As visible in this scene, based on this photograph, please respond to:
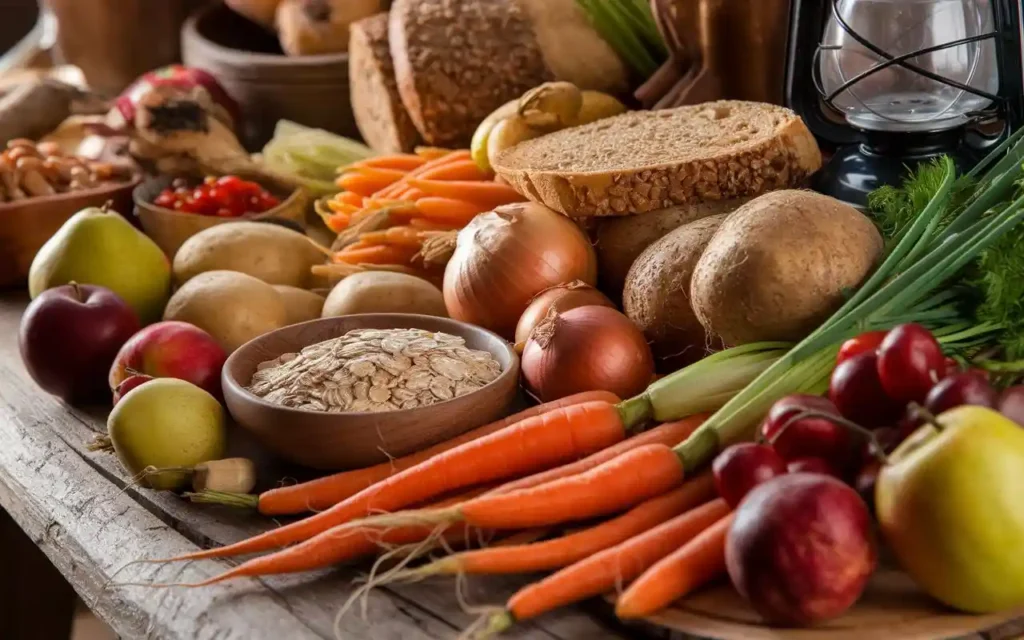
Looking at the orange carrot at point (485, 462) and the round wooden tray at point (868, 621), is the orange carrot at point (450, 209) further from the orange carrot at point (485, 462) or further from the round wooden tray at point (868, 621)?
the round wooden tray at point (868, 621)

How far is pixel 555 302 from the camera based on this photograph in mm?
1343

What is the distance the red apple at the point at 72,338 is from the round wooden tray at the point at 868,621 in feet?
2.79

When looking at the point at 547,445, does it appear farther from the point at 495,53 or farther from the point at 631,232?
the point at 495,53

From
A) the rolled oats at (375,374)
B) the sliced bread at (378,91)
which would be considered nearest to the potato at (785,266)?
the rolled oats at (375,374)

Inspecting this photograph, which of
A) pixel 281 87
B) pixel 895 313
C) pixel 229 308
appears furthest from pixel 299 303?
pixel 281 87

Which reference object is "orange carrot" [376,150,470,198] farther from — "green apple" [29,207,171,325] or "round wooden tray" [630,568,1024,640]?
"round wooden tray" [630,568,1024,640]

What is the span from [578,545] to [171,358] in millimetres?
609

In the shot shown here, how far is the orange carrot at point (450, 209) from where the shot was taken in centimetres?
172

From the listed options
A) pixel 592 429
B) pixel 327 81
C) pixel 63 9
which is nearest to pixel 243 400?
pixel 592 429

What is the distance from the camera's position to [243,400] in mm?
1188

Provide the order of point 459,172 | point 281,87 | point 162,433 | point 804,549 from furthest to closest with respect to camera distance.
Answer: point 281,87, point 459,172, point 162,433, point 804,549

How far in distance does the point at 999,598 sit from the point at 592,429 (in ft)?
1.34

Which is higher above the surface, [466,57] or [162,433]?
[466,57]

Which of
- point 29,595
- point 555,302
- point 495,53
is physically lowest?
point 29,595
